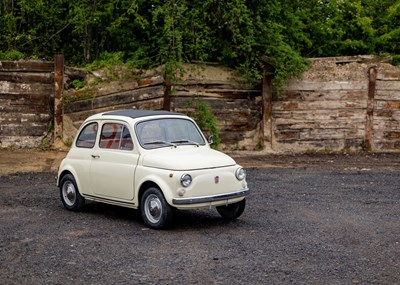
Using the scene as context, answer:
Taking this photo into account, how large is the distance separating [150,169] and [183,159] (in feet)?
1.62

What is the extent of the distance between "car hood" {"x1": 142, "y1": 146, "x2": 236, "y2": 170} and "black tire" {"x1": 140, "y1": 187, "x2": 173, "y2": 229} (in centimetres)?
39

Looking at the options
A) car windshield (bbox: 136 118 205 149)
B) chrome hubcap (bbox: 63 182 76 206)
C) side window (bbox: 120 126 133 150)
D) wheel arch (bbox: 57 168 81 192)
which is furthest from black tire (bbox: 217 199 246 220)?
chrome hubcap (bbox: 63 182 76 206)

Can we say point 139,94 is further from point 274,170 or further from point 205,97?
point 274,170

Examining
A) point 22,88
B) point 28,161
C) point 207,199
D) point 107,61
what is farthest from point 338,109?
point 207,199

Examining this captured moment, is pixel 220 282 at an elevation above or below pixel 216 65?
below

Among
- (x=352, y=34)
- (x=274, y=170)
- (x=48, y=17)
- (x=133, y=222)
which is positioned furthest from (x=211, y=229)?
(x=352, y=34)

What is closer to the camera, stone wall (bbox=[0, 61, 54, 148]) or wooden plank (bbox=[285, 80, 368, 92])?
stone wall (bbox=[0, 61, 54, 148])

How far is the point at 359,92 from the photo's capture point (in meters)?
19.4

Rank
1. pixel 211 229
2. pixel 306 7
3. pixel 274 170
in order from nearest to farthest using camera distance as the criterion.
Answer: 1. pixel 211 229
2. pixel 274 170
3. pixel 306 7

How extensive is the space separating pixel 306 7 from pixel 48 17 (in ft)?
26.5

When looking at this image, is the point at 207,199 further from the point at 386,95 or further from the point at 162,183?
the point at 386,95

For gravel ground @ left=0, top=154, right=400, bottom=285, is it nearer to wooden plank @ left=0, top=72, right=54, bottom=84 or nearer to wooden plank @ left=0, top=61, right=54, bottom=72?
wooden plank @ left=0, top=72, right=54, bottom=84

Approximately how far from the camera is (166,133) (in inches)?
397

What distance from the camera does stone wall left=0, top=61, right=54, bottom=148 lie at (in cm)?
1831
